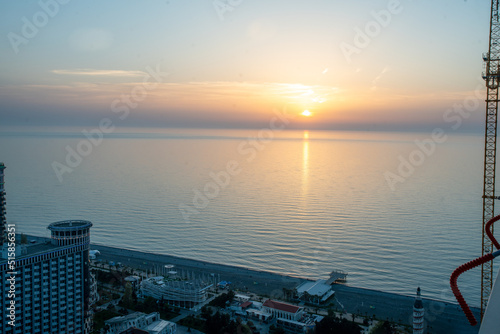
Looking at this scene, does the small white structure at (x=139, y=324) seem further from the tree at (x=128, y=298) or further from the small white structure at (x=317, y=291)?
the small white structure at (x=317, y=291)

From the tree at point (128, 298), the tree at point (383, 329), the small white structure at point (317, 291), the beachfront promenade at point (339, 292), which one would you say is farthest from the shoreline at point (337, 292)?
the tree at point (128, 298)

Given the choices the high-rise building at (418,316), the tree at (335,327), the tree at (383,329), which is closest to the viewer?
the high-rise building at (418,316)

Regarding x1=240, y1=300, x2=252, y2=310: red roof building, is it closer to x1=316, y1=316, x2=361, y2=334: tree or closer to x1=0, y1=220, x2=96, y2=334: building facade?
x1=316, y1=316, x2=361, y2=334: tree

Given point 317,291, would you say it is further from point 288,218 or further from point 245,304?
point 288,218

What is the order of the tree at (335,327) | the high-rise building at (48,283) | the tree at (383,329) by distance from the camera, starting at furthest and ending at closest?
the tree at (383,329) → the tree at (335,327) → the high-rise building at (48,283)

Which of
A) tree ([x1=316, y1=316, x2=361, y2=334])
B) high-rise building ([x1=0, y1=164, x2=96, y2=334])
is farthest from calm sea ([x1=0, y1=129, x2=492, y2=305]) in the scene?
high-rise building ([x1=0, y1=164, x2=96, y2=334])

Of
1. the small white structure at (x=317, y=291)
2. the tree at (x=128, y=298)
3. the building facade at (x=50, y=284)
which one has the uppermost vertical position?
the building facade at (x=50, y=284)

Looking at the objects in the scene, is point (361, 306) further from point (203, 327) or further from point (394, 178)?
point (394, 178)

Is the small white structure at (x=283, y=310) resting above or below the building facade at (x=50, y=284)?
below
